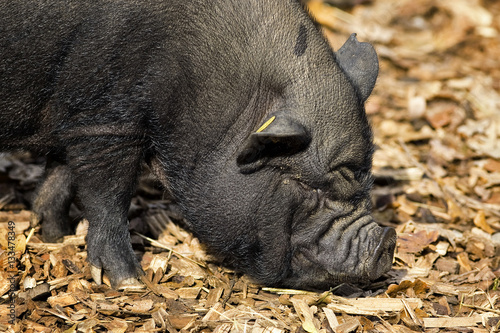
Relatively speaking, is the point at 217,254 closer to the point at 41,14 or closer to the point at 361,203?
the point at 361,203

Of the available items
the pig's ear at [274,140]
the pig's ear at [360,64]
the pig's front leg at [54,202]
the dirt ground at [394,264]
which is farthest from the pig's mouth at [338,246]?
the pig's front leg at [54,202]

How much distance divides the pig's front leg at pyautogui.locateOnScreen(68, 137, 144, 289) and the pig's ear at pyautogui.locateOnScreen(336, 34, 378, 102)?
1767 millimetres

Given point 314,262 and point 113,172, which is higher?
point 113,172

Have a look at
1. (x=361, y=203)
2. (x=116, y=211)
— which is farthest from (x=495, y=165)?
(x=116, y=211)

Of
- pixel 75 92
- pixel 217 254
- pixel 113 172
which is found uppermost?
pixel 75 92

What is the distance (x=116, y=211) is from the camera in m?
4.90

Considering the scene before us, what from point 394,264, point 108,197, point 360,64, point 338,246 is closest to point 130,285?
point 108,197

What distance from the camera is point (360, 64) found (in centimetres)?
512

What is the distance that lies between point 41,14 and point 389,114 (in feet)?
17.4

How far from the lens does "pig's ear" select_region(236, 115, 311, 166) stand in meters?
4.27

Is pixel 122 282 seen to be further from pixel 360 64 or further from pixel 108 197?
pixel 360 64

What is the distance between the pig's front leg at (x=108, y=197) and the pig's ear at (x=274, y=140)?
2.98ft

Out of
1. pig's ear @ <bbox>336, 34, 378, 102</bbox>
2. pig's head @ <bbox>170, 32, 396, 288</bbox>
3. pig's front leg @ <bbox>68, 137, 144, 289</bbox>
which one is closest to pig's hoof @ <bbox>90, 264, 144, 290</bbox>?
pig's front leg @ <bbox>68, 137, 144, 289</bbox>

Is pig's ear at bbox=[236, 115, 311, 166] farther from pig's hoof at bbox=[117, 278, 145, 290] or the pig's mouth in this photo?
pig's hoof at bbox=[117, 278, 145, 290]
